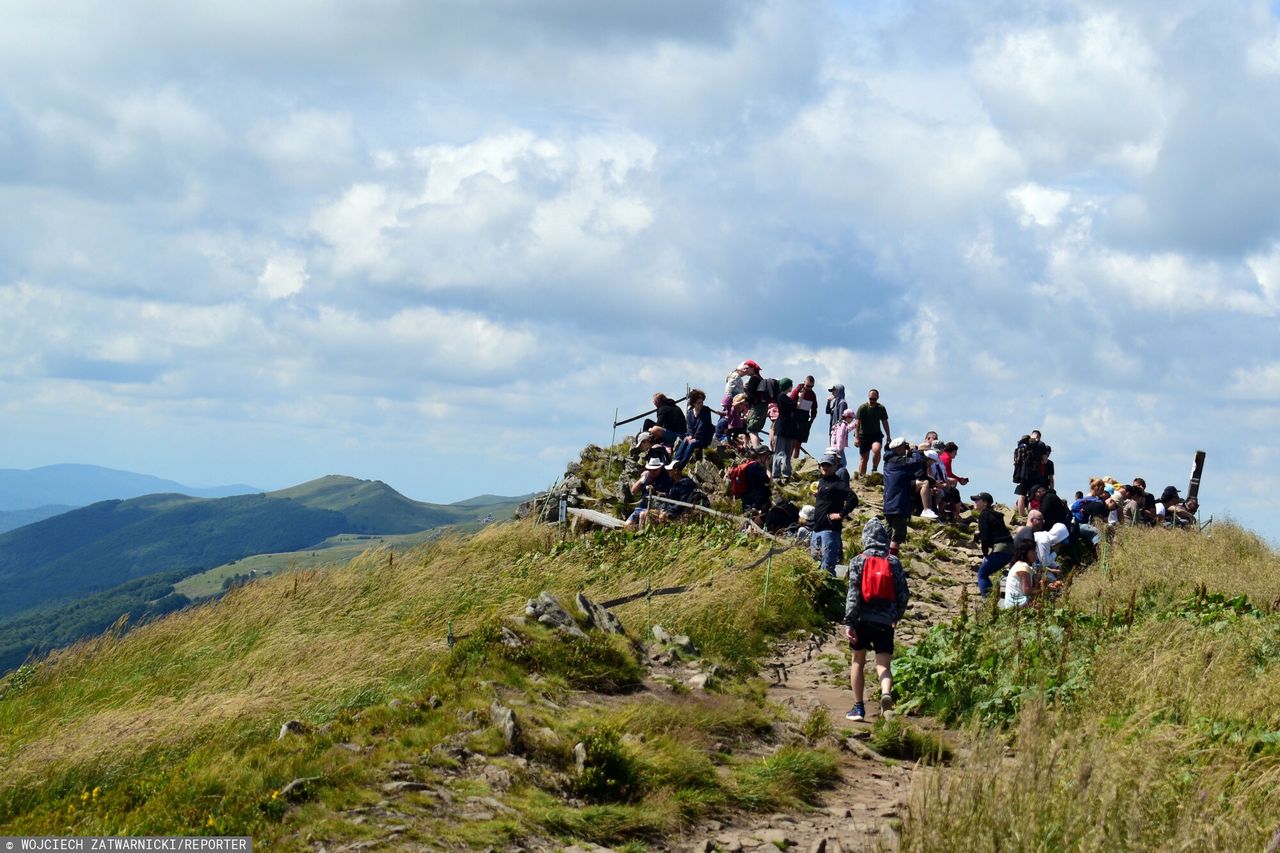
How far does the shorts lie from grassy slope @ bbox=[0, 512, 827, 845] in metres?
1.26

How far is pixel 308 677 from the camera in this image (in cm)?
1152

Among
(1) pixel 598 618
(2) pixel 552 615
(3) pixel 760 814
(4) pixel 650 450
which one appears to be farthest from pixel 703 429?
(3) pixel 760 814

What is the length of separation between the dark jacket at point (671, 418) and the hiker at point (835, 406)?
4.65 metres

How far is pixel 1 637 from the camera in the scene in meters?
198

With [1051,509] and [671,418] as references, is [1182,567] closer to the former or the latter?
[1051,509]

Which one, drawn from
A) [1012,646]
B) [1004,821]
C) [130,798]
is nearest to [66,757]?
[130,798]

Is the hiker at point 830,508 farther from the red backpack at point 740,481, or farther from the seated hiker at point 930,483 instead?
the seated hiker at point 930,483

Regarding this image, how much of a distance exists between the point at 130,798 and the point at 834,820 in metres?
4.96

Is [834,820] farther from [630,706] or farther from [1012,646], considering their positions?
[1012,646]

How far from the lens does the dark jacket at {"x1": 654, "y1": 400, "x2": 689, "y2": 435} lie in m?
23.6

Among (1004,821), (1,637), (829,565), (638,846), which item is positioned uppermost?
(829,565)

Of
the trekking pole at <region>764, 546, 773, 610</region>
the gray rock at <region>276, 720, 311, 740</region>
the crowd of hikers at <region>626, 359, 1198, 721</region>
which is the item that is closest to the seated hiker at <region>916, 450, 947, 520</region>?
the crowd of hikers at <region>626, 359, 1198, 721</region>

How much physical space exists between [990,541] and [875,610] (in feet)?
24.8

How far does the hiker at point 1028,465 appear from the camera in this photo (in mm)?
24000
